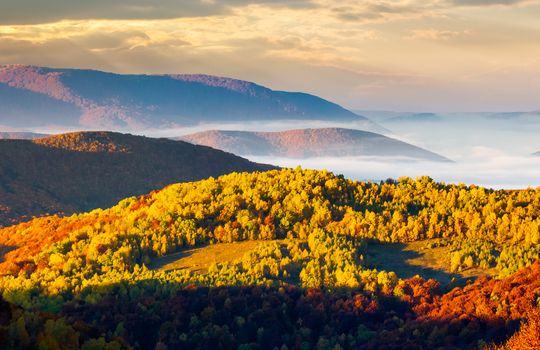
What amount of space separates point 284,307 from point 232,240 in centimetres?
3800

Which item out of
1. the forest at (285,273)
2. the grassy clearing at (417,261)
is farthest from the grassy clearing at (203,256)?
the grassy clearing at (417,261)

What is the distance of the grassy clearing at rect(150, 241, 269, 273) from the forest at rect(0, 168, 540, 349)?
204cm

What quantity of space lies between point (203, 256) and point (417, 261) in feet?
107

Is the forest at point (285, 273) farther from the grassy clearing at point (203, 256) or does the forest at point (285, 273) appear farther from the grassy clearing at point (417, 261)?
the grassy clearing at point (203, 256)

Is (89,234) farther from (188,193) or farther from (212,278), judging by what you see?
(212,278)

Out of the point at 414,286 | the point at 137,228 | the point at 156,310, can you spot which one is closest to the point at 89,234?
the point at 137,228

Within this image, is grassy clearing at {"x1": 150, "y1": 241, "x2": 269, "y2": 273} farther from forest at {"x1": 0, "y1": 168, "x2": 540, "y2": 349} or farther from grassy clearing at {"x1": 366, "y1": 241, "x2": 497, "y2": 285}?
grassy clearing at {"x1": 366, "y1": 241, "x2": 497, "y2": 285}

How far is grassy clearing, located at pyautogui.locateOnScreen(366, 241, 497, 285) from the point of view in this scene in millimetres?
123938

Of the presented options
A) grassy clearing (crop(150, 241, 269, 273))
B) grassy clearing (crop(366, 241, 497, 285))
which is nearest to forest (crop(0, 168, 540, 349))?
grassy clearing (crop(366, 241, 497, 285))

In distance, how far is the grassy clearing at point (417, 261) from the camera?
407 ft

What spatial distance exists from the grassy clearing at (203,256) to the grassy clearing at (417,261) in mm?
19179

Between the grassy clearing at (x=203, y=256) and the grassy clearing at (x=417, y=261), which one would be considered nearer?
the grassy clearing at (x=417, y=261)

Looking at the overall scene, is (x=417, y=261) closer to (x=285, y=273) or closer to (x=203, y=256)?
(x=285, y=273)

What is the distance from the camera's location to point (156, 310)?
373 ft
